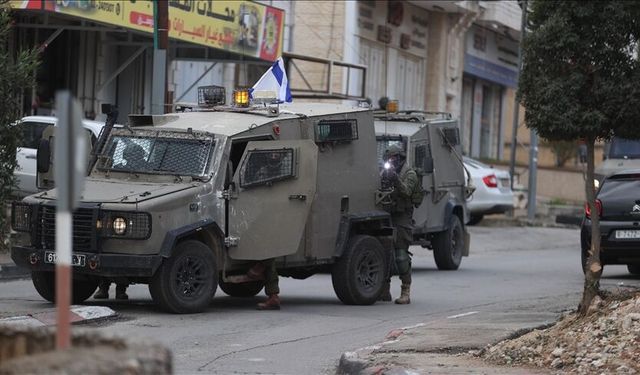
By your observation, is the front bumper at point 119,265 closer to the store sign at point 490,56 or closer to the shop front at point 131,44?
the shop front at point 131,44

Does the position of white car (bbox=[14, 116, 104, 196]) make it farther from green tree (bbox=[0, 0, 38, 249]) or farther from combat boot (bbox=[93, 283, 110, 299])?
combat boot (bbox=[93, 283, 110, 299])

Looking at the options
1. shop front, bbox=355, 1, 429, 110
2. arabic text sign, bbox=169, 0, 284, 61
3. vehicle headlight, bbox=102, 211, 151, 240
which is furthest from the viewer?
shop front, bbox=355, 1, 429, 110

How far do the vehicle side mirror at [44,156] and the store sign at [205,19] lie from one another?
7.13 meters

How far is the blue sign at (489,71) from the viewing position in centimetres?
4400

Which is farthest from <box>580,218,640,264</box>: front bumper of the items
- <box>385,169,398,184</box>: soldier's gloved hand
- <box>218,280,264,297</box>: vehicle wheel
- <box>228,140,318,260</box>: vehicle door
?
<box>228,140,318,260</box>: vehicle door

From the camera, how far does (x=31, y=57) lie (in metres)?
15.8

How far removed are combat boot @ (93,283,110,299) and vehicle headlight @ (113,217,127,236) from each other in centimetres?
133

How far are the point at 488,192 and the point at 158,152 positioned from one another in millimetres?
15972

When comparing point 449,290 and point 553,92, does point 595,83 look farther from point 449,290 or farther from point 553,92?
point 449,290

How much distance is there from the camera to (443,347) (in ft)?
35.0

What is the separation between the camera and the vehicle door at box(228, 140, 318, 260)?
13219 millimetres

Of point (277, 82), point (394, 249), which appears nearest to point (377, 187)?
point (394, 249)

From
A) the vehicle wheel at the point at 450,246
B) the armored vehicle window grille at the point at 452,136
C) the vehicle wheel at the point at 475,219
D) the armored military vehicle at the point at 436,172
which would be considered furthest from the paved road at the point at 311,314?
the vehicle wheel at the point at 475,219

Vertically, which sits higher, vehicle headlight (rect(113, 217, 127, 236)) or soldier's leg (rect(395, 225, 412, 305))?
vehicle headlight (rect(113, 217, 127, 236))
